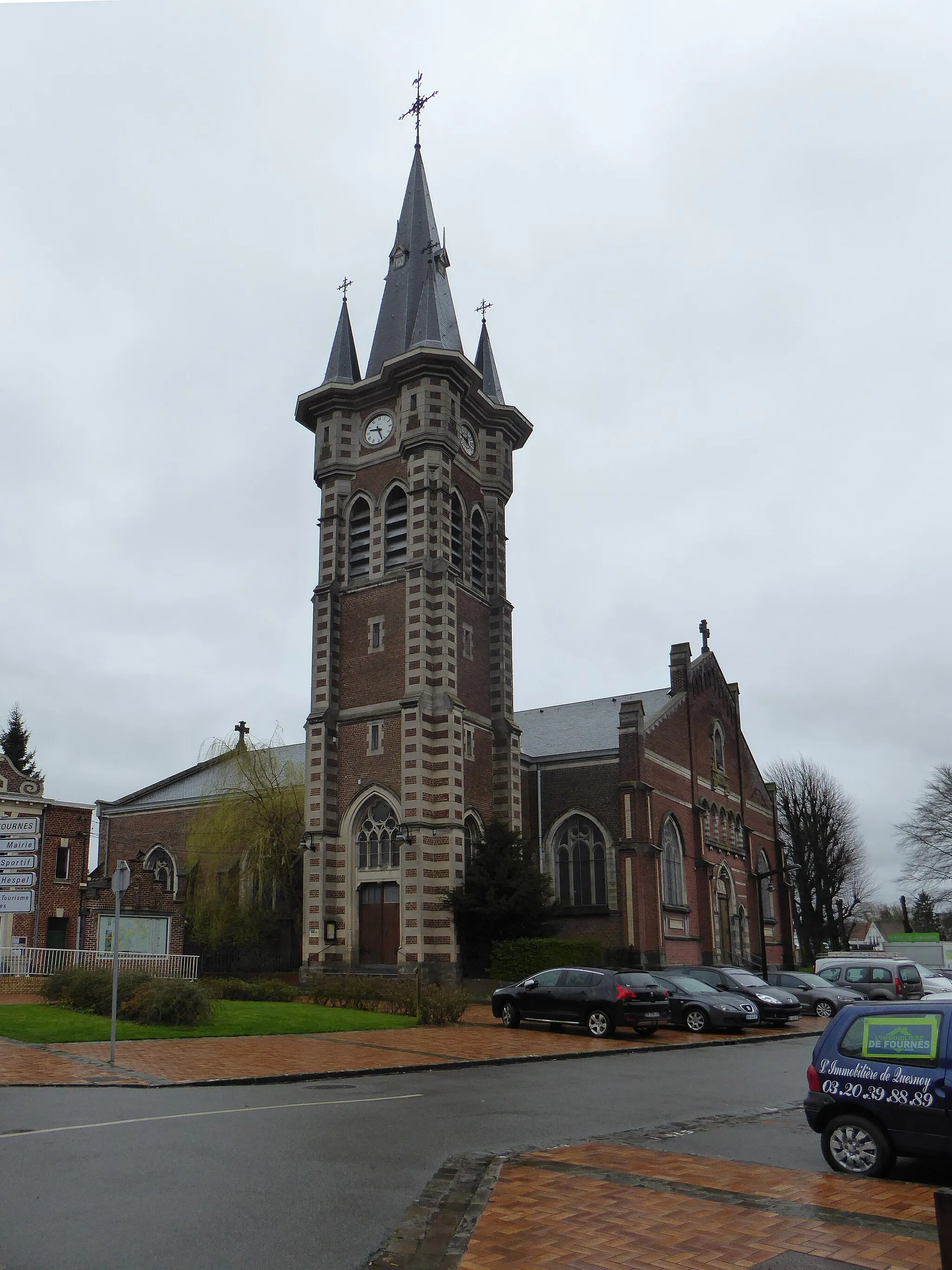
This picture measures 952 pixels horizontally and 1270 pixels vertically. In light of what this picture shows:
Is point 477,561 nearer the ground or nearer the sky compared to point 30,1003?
nearer the sky

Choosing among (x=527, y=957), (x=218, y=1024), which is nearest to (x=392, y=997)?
(x=218, y=1024)

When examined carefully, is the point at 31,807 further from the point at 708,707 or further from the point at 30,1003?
the point at 708,707

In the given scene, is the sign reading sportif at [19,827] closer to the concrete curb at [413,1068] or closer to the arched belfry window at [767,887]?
the concrete curb at [413,1068]

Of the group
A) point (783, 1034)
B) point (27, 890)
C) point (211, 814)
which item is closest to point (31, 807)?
point (211, 814)

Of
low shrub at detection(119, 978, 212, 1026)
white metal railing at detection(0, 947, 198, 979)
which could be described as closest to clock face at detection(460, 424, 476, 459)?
white metal railing at detection(0, 947, 198, 979)

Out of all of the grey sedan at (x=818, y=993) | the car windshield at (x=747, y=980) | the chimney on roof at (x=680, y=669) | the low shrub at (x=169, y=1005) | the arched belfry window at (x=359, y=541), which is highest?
the arched belfry window at (x=359, y=541)

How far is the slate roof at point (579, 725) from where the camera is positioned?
42594 mm

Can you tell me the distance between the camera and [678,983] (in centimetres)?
2722

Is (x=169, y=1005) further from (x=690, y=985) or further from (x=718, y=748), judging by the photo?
(x=718, y=748)

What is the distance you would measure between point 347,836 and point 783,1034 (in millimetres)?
16251

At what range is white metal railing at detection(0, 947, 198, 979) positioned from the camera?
30.2 meters

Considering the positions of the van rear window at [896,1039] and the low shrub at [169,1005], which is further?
the low shrub at [169,1005]

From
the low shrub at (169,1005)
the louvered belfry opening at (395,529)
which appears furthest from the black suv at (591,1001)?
the louvered belfry opening at (395,529)

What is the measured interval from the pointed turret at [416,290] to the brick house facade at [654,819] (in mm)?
16296
